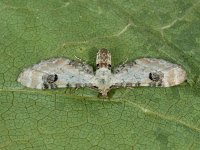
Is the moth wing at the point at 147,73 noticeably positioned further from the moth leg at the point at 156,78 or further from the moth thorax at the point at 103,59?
the moth thorax at the point at 103,59

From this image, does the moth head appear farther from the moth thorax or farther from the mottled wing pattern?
the moth thorax

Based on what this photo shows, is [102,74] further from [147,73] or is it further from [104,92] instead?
[147,73]

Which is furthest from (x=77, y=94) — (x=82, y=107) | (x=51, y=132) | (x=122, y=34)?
(x=122, y=34)

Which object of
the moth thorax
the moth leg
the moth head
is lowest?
the moth head

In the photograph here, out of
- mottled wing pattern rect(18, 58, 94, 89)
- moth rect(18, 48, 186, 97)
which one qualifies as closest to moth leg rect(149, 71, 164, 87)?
moth rect(18, 48, 186, 97)

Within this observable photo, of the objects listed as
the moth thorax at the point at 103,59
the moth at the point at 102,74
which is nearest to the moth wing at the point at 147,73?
the moth at the point at 102,74

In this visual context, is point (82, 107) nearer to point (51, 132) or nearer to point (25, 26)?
point (51, 132)
